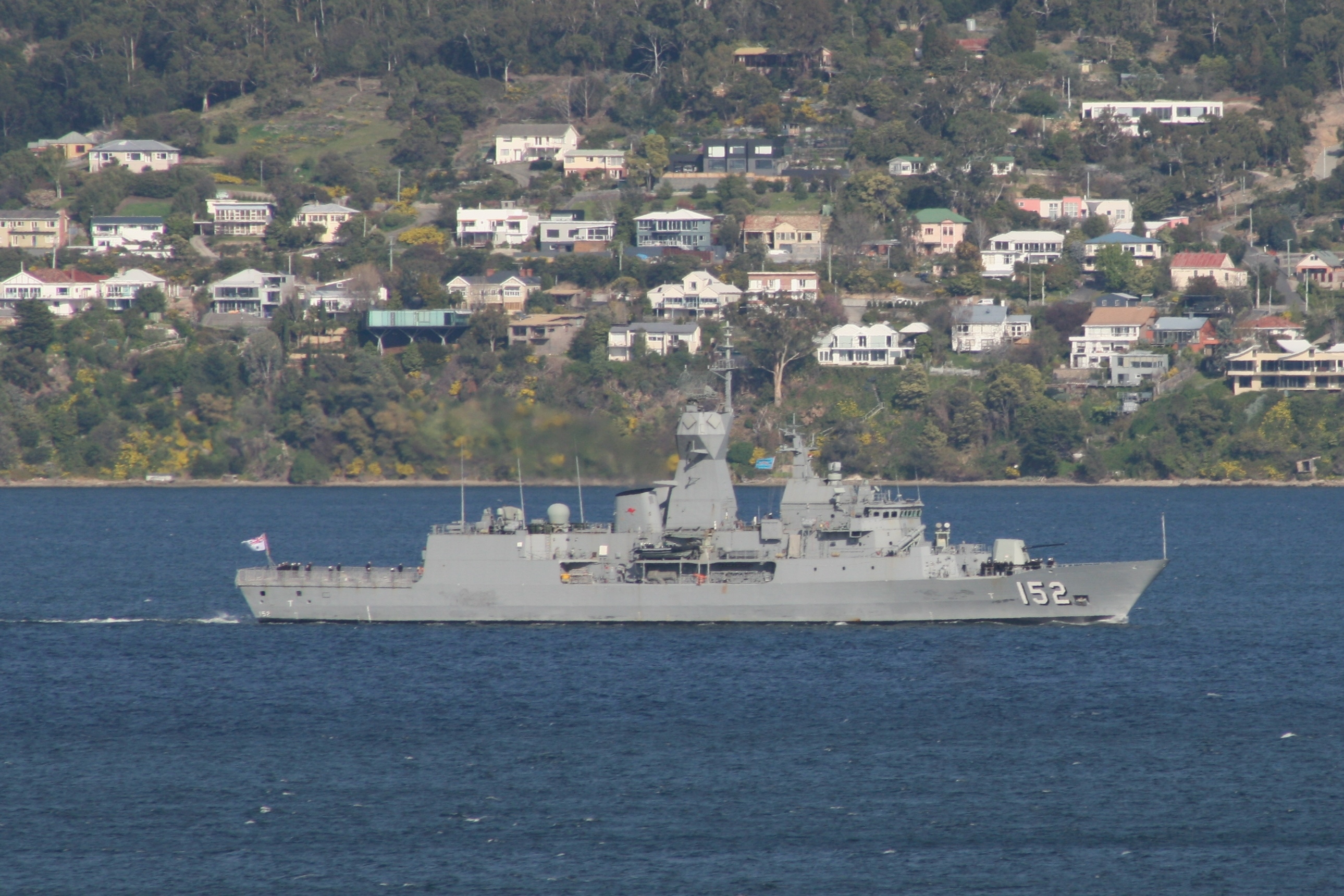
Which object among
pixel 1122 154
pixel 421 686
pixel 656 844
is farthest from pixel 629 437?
pixel 1122 154

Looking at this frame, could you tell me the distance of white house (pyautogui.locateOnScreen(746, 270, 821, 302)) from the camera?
446 ft

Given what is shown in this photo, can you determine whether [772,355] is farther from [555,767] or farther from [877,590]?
[555,767]

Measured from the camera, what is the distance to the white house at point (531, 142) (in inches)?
6772

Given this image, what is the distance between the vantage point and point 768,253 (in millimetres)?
148750

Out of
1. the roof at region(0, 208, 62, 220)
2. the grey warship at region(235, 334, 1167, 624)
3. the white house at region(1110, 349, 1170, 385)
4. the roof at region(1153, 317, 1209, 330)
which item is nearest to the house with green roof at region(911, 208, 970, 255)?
the roof at region(1153, 317, 1209, 330)

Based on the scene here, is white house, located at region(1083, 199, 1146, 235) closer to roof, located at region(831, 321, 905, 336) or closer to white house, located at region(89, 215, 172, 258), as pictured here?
roof, located at region(831, 321, 905, 336)

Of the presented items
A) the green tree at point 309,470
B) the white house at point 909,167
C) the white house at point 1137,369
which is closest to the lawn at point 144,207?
the green tree at point 309,470

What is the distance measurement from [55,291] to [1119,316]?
259ft

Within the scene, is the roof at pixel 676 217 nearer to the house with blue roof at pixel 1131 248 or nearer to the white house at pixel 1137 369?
the house with blue roof at pixel 1131 248

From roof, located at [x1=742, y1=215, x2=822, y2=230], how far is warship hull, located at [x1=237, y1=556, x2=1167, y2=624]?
97066 mm

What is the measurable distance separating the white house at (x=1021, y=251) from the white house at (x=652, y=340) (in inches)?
1105

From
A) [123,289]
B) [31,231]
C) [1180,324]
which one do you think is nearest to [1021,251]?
[1180,324]

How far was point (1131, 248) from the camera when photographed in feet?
469

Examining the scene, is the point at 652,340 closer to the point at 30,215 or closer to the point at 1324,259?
the point at 1324,259
